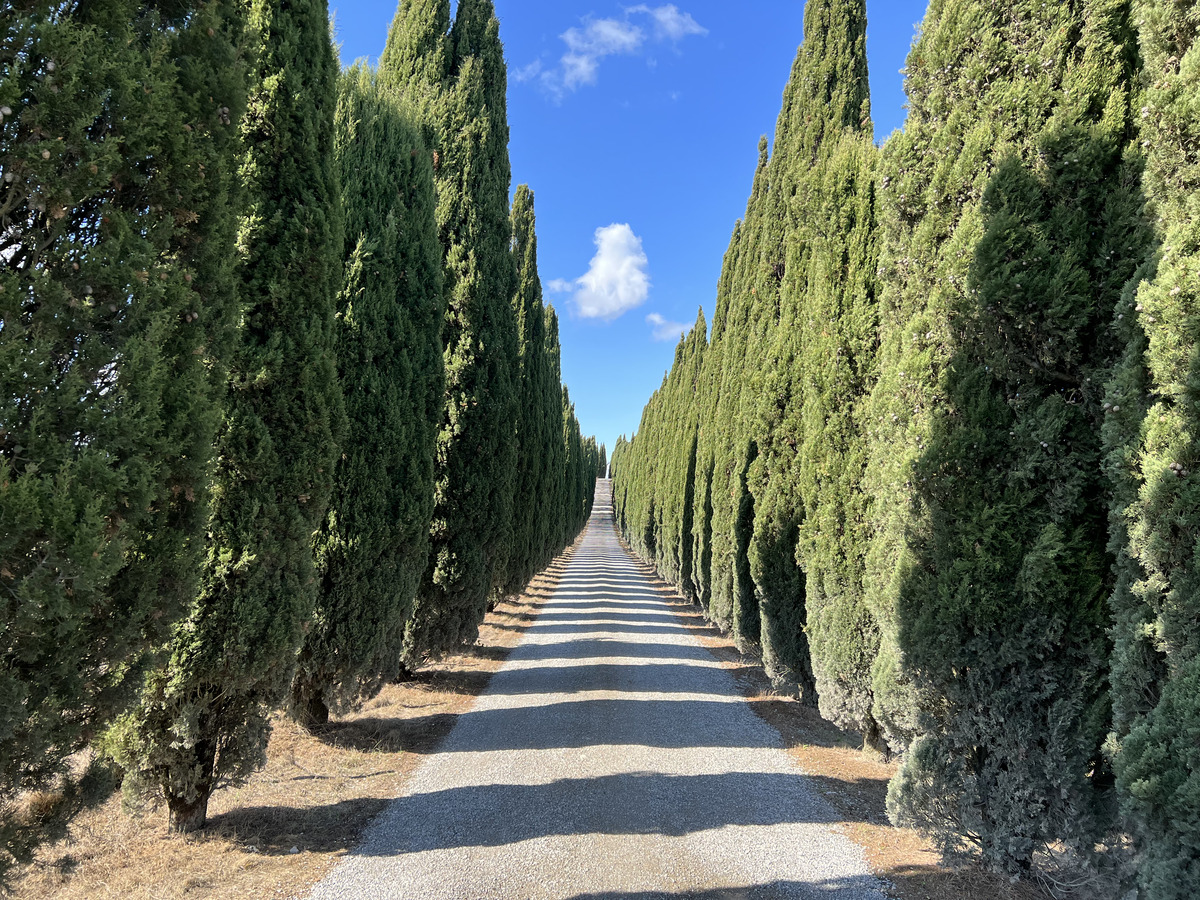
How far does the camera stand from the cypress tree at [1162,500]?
2.35 m

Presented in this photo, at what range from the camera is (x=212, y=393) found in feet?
9.84

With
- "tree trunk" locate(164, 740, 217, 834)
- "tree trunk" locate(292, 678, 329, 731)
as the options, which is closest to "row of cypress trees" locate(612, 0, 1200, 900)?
"tree trunk" locate(164, 740, 217, 834)

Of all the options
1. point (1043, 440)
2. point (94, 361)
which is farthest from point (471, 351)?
point (1043, 440)

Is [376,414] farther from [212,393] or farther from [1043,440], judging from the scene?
[1043,440]

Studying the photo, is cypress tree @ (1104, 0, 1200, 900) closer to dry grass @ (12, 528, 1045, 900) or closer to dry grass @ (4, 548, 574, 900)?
dry grass @ (12, 528, 1045, 900)

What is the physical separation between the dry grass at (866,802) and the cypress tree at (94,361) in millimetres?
4423

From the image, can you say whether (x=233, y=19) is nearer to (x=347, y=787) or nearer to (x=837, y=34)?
(x=347, y=787)

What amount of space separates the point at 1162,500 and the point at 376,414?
6047 millimetres

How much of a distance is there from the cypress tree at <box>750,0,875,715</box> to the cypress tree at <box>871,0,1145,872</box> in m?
2.18

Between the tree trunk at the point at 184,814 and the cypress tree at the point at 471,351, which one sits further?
the cypress tree at the point at 471,351

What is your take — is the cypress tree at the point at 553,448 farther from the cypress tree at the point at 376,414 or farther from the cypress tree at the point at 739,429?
the cypress tree at the point at 376,414

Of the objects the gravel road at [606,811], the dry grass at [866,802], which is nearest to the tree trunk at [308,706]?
the gravel road at [606,811]

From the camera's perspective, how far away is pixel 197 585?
9.13ft

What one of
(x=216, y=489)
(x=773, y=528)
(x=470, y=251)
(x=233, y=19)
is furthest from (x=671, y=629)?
(x=233, y=19)
